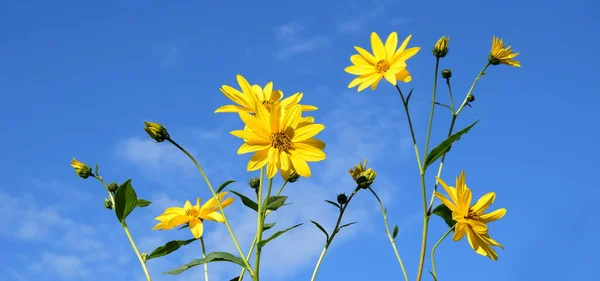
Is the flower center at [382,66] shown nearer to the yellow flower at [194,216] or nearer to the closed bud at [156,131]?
the yellow flower at [194,216]

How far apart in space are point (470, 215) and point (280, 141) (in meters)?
0.90

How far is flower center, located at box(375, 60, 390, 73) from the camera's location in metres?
3.01

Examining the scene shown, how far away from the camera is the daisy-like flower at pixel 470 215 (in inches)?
95.3

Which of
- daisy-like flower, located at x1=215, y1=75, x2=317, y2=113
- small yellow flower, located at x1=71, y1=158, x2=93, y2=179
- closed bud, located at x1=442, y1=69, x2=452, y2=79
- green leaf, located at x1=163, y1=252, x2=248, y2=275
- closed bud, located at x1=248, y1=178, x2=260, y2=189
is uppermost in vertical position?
closed bud, located at x1=442, y1=69, x2=452, y2=79

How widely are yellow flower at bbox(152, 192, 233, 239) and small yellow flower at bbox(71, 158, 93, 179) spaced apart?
1.73 feet

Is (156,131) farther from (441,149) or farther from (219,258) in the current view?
(441,149)

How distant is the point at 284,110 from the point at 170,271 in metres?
0.75

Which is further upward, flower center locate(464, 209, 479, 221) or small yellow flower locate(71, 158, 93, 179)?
small yellow flower locate(71, 158, 93, 179)

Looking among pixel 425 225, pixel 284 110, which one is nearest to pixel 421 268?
pixel 425 225

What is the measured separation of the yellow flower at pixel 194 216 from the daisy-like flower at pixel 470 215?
1004mm

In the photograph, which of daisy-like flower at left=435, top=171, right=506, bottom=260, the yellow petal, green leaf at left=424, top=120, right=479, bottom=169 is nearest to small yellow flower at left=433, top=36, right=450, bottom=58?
green leaf at left=424, top=120, right=479, bottom=169

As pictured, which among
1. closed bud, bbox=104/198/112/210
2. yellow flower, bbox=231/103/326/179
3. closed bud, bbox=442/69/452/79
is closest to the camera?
yellow flower, bbox=231/103/326/179

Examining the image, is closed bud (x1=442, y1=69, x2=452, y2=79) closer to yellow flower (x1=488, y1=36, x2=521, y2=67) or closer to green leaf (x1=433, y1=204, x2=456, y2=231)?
yellow flower (x1=488, y1=36, x2=521, y2=67)

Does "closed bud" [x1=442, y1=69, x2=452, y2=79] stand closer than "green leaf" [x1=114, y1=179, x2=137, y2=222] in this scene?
No
